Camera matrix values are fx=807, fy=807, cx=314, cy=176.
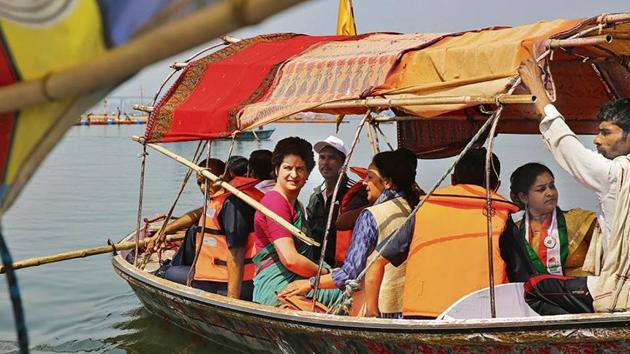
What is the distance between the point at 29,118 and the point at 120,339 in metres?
6.75

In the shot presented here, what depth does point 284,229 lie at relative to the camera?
5.12 metres

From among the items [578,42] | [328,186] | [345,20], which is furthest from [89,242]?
[578,42]

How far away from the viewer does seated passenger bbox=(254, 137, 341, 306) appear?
5.11 m

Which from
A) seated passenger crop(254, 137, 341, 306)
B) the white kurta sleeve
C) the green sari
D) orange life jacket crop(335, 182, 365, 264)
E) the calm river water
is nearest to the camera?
the white kurta sleeve

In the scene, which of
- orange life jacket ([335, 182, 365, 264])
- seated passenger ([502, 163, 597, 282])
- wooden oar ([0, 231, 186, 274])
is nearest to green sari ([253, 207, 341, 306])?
orange life jacket ([335, 182, 365, 264])

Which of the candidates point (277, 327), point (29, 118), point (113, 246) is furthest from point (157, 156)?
A: point (29, 118)

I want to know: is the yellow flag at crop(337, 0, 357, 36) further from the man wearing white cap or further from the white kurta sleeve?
the white kurta sleeve

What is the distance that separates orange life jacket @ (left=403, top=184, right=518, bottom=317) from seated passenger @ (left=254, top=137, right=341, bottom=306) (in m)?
0.94

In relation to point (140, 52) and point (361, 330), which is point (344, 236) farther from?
point (140, 52)

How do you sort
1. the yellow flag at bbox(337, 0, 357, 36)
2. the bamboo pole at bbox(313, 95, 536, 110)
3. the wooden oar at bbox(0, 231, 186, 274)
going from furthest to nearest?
the yellow flag at bbox(337, 0, 357, 36) → the wooden oar at bbox(0, 231, 186, 274) → the bamboo pole at bbox(313, 95, 536, 110)

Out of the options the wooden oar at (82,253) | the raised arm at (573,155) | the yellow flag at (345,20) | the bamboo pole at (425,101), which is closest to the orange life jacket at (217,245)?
the bamboo pole at (425,101)

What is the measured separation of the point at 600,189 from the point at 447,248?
1035 mm

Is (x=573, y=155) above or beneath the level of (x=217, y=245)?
above

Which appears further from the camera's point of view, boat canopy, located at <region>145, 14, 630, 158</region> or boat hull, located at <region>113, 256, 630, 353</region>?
boat canopy, located at <region>145, 14, 630, 158</region>
